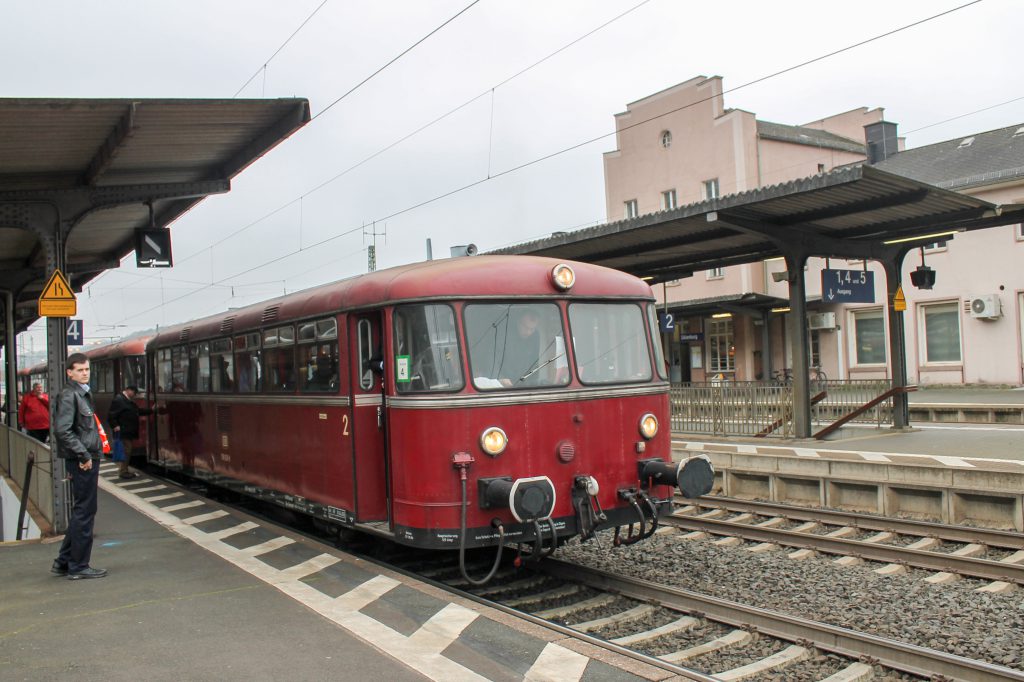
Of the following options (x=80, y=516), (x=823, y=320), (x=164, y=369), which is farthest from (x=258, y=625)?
(x=823, y=320)

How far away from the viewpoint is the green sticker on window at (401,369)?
292 inches

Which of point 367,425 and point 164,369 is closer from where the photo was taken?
point 367,425

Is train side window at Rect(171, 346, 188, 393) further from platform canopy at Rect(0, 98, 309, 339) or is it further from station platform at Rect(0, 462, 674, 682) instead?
station platform at Rect(0, 462, 674, 682)

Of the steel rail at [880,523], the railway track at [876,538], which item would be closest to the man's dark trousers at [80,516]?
the railway track at [876,538]

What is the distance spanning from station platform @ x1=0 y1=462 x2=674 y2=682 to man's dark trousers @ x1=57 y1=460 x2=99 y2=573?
0.23 m

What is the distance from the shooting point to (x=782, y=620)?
646 cm

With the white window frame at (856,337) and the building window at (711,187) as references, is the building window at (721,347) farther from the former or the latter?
the building window at (711,187)

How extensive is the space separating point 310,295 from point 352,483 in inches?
82.5

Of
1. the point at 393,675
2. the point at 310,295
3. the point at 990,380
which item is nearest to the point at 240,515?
the point at 310,295

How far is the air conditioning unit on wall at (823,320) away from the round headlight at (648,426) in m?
27.3

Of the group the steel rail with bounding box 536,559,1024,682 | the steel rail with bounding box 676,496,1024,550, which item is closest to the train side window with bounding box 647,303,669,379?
the steel rail with bounding box 536,559,1024,682

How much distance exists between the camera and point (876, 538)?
32.5ft

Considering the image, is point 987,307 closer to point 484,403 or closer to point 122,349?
point 122,349

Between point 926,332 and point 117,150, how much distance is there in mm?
29033
